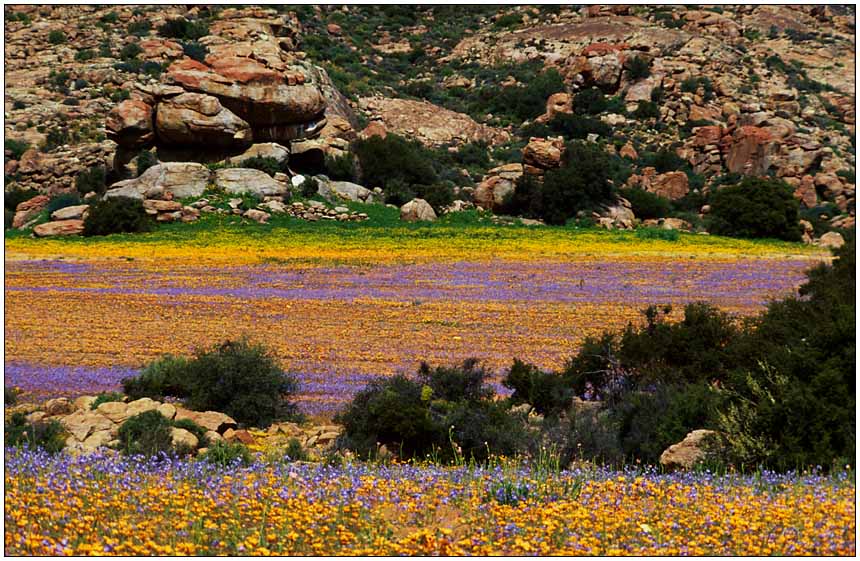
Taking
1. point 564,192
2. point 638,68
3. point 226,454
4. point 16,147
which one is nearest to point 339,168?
point 564,192

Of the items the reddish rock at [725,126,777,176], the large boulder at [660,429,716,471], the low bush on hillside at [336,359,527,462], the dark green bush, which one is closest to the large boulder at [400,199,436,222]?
the reddish rock at [725,126,777,176]

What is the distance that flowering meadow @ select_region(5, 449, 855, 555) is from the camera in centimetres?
506

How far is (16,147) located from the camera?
45062 millimetres

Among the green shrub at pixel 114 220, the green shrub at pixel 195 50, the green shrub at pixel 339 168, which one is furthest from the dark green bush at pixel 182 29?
the green shrub at pixel 114 220

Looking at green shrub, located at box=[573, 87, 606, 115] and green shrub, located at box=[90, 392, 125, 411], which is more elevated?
green shrub, located at box=[573, 87, 606, 115]

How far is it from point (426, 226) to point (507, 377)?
24.4 meters

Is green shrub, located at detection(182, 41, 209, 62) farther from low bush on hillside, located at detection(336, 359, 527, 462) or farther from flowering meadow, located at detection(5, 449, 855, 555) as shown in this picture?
flowering meadow, located at detection(5, 449, 855, 555)

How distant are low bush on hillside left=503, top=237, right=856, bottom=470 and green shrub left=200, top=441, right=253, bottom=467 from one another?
3544 millimetres

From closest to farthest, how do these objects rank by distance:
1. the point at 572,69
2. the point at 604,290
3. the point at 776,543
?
the point at 776,543 → the point at 604,290 → the point at 572,69

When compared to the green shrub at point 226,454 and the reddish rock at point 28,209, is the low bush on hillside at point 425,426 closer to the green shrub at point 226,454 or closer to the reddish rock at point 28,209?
the green shrub at point 226,454

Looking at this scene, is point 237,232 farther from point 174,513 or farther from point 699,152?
point 699,152

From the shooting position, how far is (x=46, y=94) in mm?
51406

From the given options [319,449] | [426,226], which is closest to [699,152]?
[426,226]

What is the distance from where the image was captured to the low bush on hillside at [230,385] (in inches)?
440
